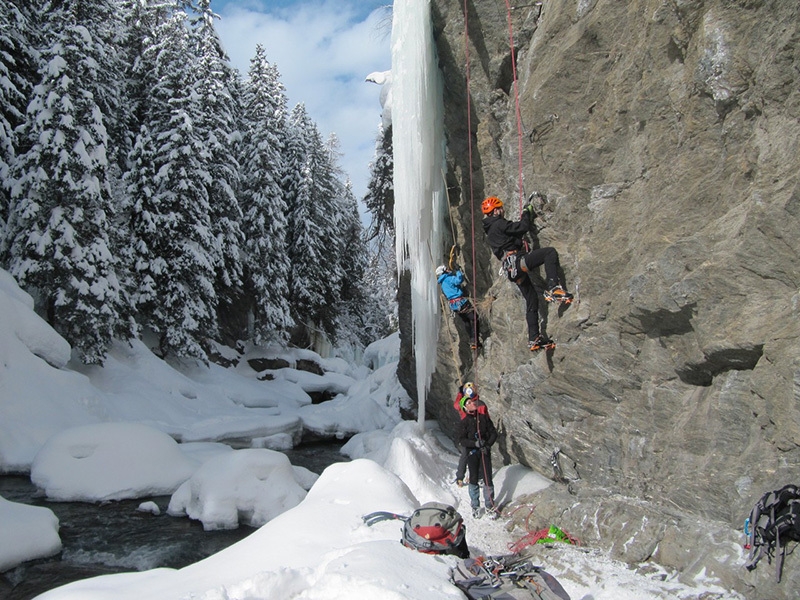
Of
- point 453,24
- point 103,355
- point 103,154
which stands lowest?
point 103,355

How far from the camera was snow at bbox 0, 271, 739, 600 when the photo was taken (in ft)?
13.1

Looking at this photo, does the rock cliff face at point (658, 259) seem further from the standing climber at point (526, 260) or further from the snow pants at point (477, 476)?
the snow pants at point (477, 476)

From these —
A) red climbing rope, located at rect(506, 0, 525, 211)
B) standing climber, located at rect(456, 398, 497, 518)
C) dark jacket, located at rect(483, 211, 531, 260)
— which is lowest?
standing climber, located at rect(456, 398, 497, 518)

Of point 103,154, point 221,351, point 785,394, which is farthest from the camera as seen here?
point 221,351

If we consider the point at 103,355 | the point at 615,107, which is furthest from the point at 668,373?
the point at 103,355

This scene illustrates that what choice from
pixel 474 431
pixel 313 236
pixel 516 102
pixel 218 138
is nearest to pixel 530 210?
pixel 516 102

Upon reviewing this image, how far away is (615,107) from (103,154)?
43.7 ft

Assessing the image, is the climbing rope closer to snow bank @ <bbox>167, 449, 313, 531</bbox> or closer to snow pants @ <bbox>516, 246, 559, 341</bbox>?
snow pants @ <bbox>516, 246, 559, 341</bbox>

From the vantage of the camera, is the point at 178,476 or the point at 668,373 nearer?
the point at 668,373

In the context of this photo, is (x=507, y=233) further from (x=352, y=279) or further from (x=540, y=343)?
(x=352, y=279)

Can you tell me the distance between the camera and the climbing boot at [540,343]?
22.6 ft

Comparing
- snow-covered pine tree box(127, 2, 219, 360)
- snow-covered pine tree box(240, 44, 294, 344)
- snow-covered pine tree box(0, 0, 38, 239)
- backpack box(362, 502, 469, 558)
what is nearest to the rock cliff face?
backpack box(362, 502, 469, 558)

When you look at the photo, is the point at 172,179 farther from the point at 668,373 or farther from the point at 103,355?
the point at 668,373

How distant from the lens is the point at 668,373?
546cm
